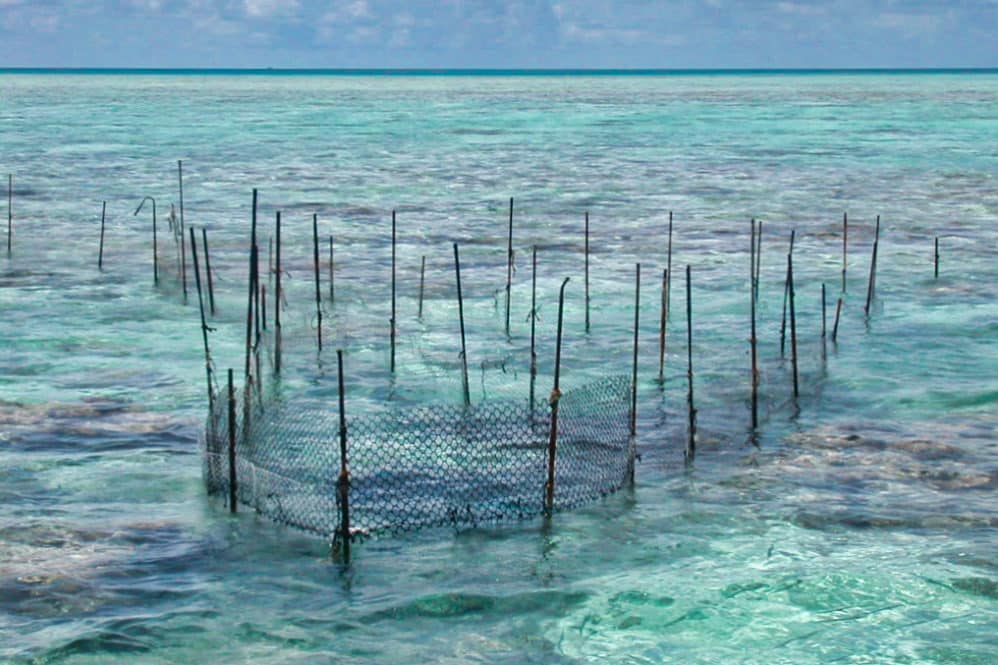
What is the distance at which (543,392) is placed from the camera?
1884cm

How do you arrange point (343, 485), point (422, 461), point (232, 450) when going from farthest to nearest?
point (422, 461), point (232, 450), point (343, 485)

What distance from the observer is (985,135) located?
71.1 metres

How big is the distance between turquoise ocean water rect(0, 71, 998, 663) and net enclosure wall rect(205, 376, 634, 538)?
1.15 feet

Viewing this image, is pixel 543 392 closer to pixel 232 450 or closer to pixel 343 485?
pixel 232 450

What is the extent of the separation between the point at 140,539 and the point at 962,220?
2725 cm

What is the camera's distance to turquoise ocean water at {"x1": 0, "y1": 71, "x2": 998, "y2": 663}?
11.9 meters

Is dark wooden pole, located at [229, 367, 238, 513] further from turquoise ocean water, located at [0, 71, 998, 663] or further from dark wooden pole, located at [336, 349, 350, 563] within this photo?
dark wooden pole, located at [336, 349, 350, 563]

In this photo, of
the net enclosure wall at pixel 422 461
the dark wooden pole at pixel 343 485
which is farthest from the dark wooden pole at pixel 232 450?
the dark wooden pole at pixel 343 485

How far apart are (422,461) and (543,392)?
3.74 metres

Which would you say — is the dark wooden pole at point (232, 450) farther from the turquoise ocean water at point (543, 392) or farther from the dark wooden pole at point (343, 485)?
the dark wooden pole at point (343, 485)

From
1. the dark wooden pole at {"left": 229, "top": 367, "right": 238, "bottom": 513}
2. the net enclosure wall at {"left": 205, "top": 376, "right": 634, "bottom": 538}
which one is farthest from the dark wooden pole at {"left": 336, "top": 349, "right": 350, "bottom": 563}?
the dark wooden pole at {"left": 229, "top": 367, "right": 238, "bottom": 513}

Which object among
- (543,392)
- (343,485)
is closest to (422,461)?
(343,485)

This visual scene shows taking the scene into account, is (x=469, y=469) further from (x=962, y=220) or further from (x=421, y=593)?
(x=962, y=220)

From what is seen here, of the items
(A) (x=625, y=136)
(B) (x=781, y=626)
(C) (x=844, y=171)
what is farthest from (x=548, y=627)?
(A) (x=625, y=136)
